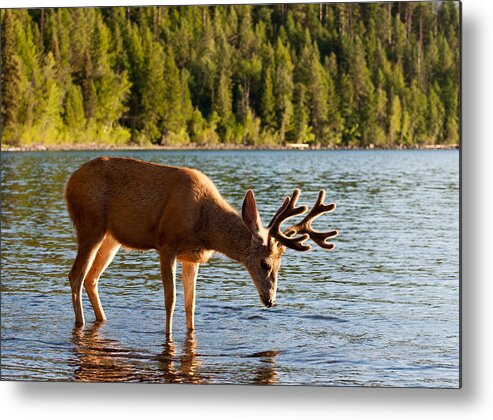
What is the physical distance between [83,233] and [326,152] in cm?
220

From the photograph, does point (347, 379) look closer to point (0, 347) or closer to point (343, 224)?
point (0, 347)

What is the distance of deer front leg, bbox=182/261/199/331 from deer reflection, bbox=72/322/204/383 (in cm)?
27

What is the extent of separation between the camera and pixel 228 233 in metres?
10.1

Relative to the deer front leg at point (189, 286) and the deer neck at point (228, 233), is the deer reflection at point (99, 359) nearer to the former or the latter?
the deer front leg at point (189, 286)

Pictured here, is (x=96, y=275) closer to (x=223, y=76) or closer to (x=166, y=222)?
(x=166, y=222)

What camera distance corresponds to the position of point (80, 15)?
10195 mm

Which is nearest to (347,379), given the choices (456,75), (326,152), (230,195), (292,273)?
(456,75)

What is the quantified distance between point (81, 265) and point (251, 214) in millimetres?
1417

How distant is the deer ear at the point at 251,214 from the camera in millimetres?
9679

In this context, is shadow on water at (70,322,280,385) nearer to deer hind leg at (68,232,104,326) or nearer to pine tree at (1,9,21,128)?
deer hind leg at (68,232,104,326)

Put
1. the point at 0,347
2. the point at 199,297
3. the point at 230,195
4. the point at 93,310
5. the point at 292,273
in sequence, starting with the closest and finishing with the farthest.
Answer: the point at 0,347, the point at 93,310, the point at 199,297, the point at 292,273, the point at 230,195

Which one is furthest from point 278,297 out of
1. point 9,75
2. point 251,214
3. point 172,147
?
point 9,75

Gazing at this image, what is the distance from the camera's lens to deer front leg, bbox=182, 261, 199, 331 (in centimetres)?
1046

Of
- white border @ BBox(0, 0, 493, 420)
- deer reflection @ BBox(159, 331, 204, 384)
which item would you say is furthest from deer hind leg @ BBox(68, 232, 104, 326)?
white border @ BBox(0, 0, 493, 420)
